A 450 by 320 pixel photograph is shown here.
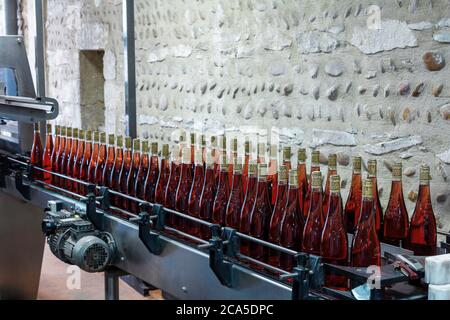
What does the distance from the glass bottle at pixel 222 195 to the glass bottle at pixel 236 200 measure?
0.02 meters

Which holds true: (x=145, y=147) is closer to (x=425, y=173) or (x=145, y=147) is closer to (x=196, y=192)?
(x=196, y=192)

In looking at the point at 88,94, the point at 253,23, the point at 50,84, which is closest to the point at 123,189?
the point at 253,23

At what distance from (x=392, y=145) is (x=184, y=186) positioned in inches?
41.6

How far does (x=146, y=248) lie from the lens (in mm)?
1475

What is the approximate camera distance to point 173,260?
54.9 inches

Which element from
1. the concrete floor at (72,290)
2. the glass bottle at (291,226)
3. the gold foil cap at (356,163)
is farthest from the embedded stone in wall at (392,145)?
the concrete floor at (72,290)

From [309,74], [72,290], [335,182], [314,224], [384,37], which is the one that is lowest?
[72,290]

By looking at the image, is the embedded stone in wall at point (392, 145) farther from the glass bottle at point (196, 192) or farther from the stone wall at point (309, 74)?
the glass bottle at point (196, 192)

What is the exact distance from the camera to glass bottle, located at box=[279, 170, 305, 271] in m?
1.33

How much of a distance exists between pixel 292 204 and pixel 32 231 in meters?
1.86

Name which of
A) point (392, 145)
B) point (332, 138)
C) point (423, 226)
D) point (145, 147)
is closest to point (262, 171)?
point (423, 226)

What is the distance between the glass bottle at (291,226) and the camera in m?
1.33

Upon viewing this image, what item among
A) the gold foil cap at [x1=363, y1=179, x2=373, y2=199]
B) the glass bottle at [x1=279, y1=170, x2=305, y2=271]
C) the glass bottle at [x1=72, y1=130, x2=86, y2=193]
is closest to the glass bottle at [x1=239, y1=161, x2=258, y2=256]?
the glass bottle at [x1=279, y1=170, x2=305, y2=271]

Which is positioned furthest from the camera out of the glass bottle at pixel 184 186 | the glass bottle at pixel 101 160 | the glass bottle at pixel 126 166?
the glass bottle at pixel 101 160
